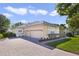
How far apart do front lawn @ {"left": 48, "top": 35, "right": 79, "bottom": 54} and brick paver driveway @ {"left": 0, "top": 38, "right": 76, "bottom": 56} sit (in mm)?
108

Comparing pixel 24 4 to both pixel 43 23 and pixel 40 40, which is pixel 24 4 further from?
pixel 40 40

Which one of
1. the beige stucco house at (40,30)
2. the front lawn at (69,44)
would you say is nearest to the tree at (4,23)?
the beige stucco house at (40,30)

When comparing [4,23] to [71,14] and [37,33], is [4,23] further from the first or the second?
[71,14]

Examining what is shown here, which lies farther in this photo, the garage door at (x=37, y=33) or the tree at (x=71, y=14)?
the garage door at (x=37, y=33)

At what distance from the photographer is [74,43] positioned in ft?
16.4

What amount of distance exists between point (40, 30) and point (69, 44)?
79 centimetres

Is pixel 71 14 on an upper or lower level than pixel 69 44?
upper

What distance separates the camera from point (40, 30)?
16.9ft

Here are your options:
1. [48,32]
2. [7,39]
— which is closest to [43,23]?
[48,32]

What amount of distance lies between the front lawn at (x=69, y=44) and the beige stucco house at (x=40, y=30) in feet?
0.64

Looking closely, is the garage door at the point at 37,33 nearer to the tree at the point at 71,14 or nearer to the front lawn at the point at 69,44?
the front lawn at the point at 69,44

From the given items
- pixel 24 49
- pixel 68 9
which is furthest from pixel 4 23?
pixel 68 9

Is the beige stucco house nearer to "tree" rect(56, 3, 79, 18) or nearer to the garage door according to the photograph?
the garage door

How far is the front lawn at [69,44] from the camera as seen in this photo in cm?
499
